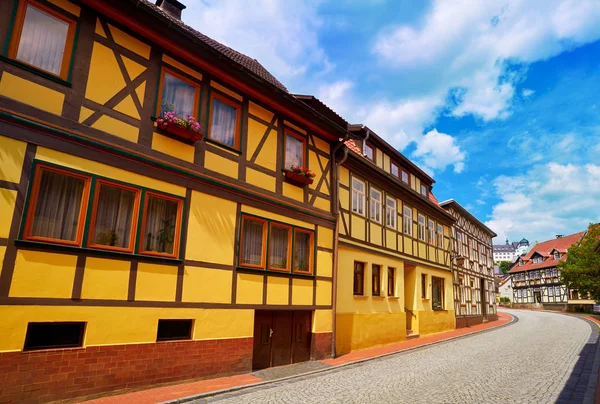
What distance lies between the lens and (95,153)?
790 cm

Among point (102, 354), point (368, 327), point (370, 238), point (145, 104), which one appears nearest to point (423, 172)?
point (370, 238)

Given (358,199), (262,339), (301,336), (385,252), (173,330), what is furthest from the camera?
(385,252)

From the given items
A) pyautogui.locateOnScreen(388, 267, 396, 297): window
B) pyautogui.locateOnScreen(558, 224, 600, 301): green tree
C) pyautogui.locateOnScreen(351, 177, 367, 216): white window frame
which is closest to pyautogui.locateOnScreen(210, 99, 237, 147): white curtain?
pyautogui.locateOnScreen(351, 177, 367, 216): white window frame

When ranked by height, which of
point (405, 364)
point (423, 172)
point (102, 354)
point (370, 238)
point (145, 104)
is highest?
point (423, 172)

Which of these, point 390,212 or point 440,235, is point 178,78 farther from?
point 440,235

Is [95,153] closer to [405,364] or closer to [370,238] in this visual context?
[405,364]

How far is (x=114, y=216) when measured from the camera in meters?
8.22

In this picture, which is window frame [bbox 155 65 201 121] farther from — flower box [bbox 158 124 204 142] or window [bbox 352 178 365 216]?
window [bbox 352 178 365 216]

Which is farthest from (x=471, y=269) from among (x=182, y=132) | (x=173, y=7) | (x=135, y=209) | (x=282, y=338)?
(x=135, y=209)

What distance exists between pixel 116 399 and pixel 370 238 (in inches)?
461

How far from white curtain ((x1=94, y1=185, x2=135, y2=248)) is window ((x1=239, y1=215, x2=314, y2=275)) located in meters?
3.10

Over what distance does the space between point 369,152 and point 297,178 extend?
7163 mm

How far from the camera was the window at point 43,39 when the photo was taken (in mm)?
7297

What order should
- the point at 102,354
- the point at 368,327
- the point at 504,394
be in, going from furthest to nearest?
the point at 368,327, the point at 504,394, the point at 102,354
